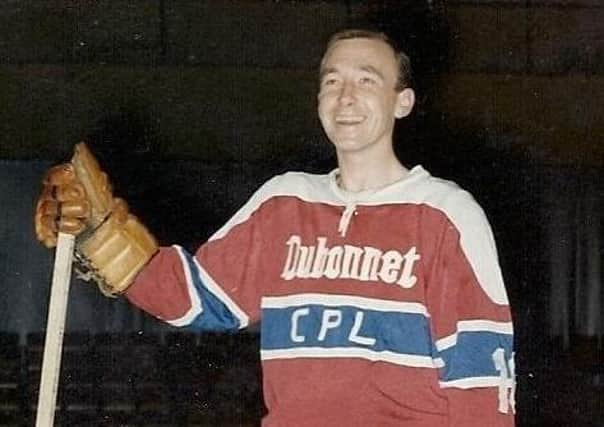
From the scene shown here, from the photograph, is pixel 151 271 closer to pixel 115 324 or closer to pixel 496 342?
pixel 496 342

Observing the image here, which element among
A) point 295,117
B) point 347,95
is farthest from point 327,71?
point 295,117

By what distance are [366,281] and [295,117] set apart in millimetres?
1474

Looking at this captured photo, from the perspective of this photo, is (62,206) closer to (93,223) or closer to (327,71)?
(93,223)

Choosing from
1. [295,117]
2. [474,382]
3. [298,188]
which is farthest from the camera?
[295,117]

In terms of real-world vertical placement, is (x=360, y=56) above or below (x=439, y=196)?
above

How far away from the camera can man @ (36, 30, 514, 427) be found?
113 centimetres

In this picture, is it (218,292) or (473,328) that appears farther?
(218,292)

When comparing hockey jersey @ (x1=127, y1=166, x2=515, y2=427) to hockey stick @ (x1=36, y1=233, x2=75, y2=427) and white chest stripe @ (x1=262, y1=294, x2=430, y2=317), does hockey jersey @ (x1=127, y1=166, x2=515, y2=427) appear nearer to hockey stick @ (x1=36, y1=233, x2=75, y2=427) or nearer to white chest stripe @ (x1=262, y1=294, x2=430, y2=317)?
white chest stripe @ (x1=262, y1=294, x2=430, y2=317)

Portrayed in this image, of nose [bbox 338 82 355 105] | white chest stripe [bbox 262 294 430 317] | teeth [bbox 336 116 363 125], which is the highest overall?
nose [bbox 338 82 355 105]

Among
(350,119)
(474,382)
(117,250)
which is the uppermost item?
(350,119)

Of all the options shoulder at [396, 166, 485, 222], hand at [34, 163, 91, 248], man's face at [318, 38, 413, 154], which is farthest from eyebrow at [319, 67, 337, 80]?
hand at [34, 163, 91, 248]

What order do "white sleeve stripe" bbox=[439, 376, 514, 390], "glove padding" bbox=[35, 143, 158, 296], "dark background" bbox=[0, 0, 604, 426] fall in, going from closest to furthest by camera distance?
"white sleeve stripe" bbox=[439, 376, 514, 390] < "glove padding" bbox=[35, 143, 158, 296] < "dark background" bbox=[0, 0, 604, 426]

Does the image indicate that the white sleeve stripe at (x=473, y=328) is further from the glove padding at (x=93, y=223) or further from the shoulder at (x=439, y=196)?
the glove padding at (x=93, y=223)

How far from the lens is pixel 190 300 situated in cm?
125
